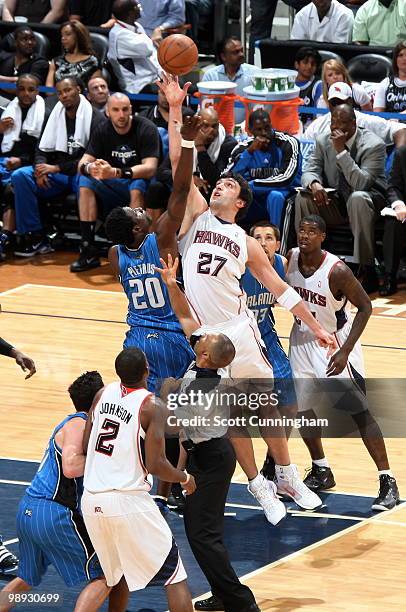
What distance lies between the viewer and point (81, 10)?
1597 centimetres

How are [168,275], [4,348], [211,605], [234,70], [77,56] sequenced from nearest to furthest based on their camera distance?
1. [211,605]
2. [168,275]
3. [4,348]
4. [234,70]
5. [77,56]

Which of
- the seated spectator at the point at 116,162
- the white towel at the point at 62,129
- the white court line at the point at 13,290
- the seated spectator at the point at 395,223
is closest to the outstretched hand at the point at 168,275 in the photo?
the seated spectator at the point at 395,223

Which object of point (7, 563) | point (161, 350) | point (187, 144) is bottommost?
point (7, 563)

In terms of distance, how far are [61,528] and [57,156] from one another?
7.92m

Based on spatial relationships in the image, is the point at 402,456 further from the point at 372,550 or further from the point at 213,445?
the point at 213,445

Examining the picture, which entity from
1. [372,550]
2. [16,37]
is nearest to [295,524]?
[372,550]

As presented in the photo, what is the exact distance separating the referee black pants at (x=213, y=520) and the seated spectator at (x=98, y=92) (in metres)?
8.01

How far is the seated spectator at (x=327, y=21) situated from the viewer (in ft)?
47.7

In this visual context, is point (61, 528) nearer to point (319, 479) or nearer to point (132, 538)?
point (132, 538)

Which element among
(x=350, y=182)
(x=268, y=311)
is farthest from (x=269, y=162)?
(x=268, y=311)

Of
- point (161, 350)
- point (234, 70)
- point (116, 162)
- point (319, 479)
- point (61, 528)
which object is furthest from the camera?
point (234, 70)

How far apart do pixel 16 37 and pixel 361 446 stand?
7.73 meters

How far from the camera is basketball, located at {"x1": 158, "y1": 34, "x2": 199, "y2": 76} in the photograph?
30.2ft

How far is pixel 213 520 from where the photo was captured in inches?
249
